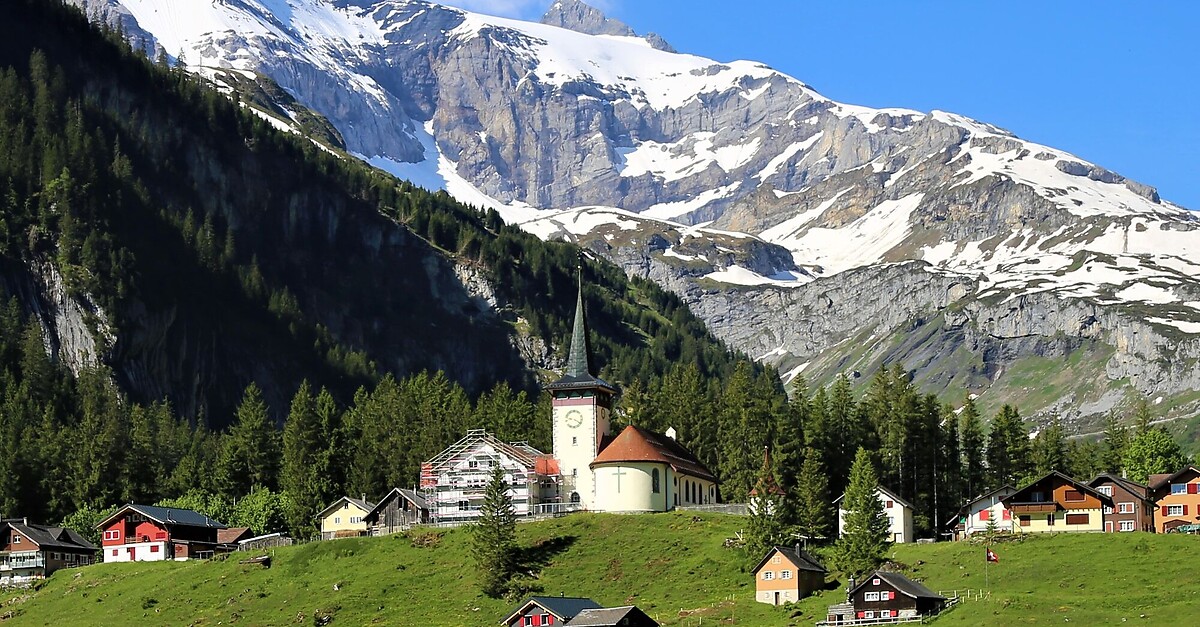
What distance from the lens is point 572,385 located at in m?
150

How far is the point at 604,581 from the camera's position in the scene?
394ft

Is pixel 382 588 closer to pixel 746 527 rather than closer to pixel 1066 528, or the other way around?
pixel 746 527

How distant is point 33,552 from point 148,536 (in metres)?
9.37

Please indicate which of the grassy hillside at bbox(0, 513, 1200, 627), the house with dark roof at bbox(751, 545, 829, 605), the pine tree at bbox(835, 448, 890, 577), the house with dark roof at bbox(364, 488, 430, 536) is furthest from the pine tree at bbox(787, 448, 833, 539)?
the house with dark roof at bbox(364, 488, 430, 536)

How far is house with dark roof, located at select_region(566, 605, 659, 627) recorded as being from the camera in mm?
101000

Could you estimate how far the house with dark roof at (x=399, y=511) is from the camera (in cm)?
14425

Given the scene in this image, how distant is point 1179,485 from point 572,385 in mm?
49287

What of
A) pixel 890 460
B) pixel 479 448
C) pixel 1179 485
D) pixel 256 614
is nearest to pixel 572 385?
pixel 479 448

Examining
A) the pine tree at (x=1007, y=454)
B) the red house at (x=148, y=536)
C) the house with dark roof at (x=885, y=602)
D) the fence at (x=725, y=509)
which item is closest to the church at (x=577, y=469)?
the fence at (x=725, y=509)

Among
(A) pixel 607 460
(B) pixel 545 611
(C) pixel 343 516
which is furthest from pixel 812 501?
(C) pixel 343 516

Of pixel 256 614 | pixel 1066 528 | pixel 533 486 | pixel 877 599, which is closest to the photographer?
pixel 877 599

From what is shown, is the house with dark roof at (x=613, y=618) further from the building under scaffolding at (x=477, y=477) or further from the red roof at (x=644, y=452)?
the building under scaffolding at (x=477, y=477)

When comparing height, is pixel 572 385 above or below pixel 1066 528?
above

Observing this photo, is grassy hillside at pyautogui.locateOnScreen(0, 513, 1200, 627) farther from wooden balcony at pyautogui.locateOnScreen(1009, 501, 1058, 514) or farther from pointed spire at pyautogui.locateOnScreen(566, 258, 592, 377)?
pointed spire at pyautogui.locateOnScreen(566, 258, 592, 377)
